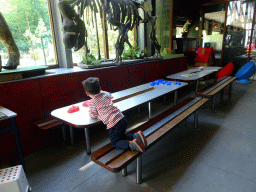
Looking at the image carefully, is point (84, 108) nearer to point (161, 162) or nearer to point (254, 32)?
point (161, 162)

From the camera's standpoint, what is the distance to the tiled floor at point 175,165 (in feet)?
6.40

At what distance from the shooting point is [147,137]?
6.78ft

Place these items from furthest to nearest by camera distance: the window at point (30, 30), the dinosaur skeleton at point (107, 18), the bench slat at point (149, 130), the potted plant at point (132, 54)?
the potted plant at point (132, 54) → the window at point (30, 30) → the dinosaur skeleton at point (107, 18) → the bench slat at point (149, 130)

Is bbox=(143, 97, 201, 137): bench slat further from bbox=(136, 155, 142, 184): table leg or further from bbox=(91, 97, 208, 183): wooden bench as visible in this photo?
bbox=(136, 155, 142, 184): table leg

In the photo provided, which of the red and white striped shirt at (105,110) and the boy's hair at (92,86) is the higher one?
the boy's hair at (92,86)

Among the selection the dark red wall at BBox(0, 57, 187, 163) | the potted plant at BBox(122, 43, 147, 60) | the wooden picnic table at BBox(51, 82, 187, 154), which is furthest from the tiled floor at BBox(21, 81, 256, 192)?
the potted plant at BBox(122, 43, 147, 60)

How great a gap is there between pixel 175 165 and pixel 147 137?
1.91ft

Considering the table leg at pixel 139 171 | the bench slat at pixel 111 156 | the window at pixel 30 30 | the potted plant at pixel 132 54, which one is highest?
the window at pixel 30 30

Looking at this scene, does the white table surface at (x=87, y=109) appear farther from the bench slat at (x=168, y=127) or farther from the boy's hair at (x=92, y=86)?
the bench slat at (x=168, y=127)

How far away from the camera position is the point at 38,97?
2.62 meters

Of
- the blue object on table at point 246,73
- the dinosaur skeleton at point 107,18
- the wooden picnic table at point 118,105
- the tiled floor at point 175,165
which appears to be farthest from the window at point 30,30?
the blue object on table at point 246,73

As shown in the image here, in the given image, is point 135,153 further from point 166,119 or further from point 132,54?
point 132,54

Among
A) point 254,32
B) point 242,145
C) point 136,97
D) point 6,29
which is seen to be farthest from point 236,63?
point 6,29

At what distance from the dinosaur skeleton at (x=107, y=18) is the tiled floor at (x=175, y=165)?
1.65m
